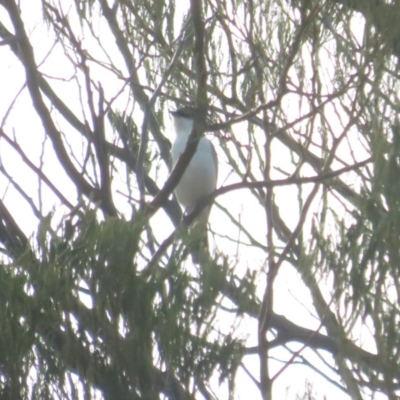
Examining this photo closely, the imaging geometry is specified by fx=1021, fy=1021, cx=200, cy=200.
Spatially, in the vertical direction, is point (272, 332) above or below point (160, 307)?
above

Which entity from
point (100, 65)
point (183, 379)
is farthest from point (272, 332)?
point (183, 379)

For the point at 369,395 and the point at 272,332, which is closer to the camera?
the point at 369,395

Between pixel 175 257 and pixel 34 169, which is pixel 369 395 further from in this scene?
pixel 34 169

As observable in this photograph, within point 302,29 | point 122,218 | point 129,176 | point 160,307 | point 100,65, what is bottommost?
point 160,307

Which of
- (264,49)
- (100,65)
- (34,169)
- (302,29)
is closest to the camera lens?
(302,29)

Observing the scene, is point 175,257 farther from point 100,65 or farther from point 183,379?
point 100,65

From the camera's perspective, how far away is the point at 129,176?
13.6 feet

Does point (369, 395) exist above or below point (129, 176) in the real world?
below

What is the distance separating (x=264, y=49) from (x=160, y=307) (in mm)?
1015

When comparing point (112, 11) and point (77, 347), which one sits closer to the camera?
point (77, 347)

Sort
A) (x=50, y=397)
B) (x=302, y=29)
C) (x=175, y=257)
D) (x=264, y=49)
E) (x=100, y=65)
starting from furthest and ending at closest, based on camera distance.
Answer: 1. (x=100, y=65)
2. (x=264, y=49)
3. (x=302, y=29)
4. (x=175, y=257)
5. (x=50, y=397)

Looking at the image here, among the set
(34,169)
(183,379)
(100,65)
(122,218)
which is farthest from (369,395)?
(100,65)

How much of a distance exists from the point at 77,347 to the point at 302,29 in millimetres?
1105

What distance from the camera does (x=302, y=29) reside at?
2887mm
